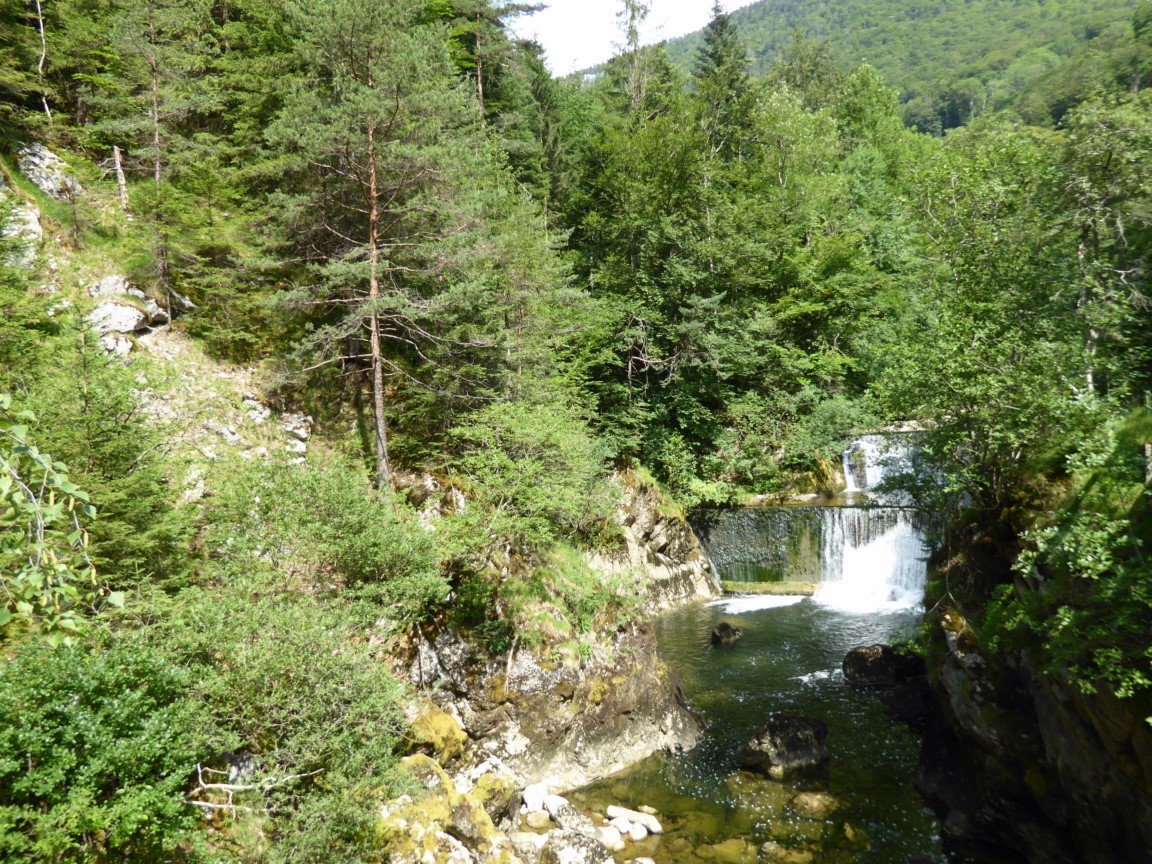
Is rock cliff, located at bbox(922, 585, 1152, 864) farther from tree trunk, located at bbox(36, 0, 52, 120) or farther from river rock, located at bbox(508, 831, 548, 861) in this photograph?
tree trunk, located at bbox(36, 0, 52, 120)

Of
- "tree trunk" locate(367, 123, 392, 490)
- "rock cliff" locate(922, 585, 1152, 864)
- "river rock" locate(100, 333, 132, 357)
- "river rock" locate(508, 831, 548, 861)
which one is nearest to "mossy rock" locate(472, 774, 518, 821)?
"river rock" locate(508, 831, 548, 861)

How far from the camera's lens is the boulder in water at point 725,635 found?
1772cm

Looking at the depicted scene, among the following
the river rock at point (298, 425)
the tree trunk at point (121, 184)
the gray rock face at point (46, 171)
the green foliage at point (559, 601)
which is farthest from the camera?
the tree trunk at point (121, 184)

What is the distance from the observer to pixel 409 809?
825 centimetres

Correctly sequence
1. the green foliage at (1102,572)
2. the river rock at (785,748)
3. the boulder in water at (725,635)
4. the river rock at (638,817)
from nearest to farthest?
1. the green foliage at (1102,572)
2. the river rock at (638,817)
3. the river rock at (785,748)
4. the boulder in water at (725,635)

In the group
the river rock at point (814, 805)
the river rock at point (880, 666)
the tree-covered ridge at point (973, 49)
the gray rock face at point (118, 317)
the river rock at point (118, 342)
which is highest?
the tree-covered ridge at point (973, 49)

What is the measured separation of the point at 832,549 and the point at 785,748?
36.0 ft

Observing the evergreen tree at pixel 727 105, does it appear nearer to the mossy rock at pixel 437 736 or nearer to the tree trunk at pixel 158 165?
the tree trunk at pixel 158 165

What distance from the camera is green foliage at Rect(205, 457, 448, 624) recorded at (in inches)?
390

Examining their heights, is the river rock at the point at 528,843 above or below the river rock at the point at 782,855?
above

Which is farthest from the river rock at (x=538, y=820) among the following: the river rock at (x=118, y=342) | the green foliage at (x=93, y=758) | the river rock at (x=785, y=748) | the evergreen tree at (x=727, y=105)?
the evergreen tree at (x=727, y=105)

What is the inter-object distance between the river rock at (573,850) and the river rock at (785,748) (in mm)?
3731

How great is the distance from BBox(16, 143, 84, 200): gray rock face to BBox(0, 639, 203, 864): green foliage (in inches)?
698

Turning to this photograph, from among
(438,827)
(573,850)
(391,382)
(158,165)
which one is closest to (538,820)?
(573,850)
